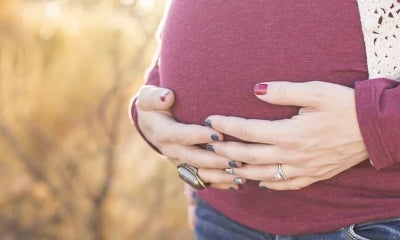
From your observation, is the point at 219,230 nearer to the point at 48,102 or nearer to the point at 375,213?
the point at 375,213

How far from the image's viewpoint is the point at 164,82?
63.1 inches

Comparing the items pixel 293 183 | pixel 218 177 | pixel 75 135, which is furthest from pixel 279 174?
pixel 75 135

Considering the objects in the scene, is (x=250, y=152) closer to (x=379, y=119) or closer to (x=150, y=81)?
(x=379, y=119)

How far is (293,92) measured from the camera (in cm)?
133

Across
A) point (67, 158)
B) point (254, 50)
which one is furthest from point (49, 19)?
point (254, 50)

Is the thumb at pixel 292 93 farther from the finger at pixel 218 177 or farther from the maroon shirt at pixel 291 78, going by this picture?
the finger at pixel 218 177

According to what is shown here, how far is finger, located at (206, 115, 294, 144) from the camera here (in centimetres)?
133

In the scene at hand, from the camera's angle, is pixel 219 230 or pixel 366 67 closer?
pixel 366 67

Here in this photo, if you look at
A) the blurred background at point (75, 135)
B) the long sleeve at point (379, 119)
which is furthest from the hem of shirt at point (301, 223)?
the blurred background at point (75, 135)

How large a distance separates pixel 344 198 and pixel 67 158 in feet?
7.96

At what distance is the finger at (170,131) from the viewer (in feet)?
4.73

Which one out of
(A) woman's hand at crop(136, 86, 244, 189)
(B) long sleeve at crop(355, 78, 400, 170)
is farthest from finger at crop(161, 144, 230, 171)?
(B) long sleeve at crop(355, 78, 400, 170)

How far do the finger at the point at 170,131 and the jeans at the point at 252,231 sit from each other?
22cm

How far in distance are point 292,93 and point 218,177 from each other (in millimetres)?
240
